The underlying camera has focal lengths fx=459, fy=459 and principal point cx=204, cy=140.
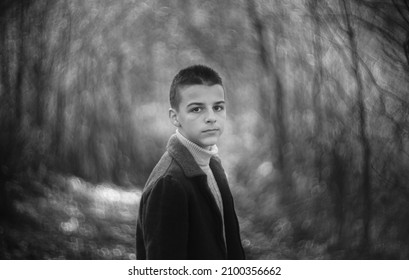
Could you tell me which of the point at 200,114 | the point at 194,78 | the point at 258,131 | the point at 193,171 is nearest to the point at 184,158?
the point at 193,171

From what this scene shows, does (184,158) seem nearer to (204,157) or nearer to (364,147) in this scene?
(204,157)

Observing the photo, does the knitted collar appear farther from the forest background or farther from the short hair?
the forest background

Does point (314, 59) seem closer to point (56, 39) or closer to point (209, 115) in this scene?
point (209, 115)

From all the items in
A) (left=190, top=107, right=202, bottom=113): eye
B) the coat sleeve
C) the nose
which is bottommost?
the coat sleeve

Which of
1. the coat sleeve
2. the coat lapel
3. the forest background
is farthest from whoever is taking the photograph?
the forest background

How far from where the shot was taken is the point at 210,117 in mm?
1630

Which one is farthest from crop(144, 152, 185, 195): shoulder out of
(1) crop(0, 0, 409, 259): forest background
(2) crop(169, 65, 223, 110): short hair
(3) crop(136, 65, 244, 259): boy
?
(1) crop(0, 0, 409, 259): forest background

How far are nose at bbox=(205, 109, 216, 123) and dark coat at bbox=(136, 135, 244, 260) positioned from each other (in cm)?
13

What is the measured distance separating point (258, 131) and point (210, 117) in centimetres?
133

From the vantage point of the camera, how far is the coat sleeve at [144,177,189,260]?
145 centimetres

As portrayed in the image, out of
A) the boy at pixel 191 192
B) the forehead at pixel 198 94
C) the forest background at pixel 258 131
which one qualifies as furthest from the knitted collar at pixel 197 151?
the forest background at pixel 258 131

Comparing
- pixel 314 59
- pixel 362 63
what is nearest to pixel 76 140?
pixel 314 59

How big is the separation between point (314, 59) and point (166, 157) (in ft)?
4.63

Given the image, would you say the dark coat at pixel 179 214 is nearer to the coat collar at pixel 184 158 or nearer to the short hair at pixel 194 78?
the coat collar at pixel 184 158
